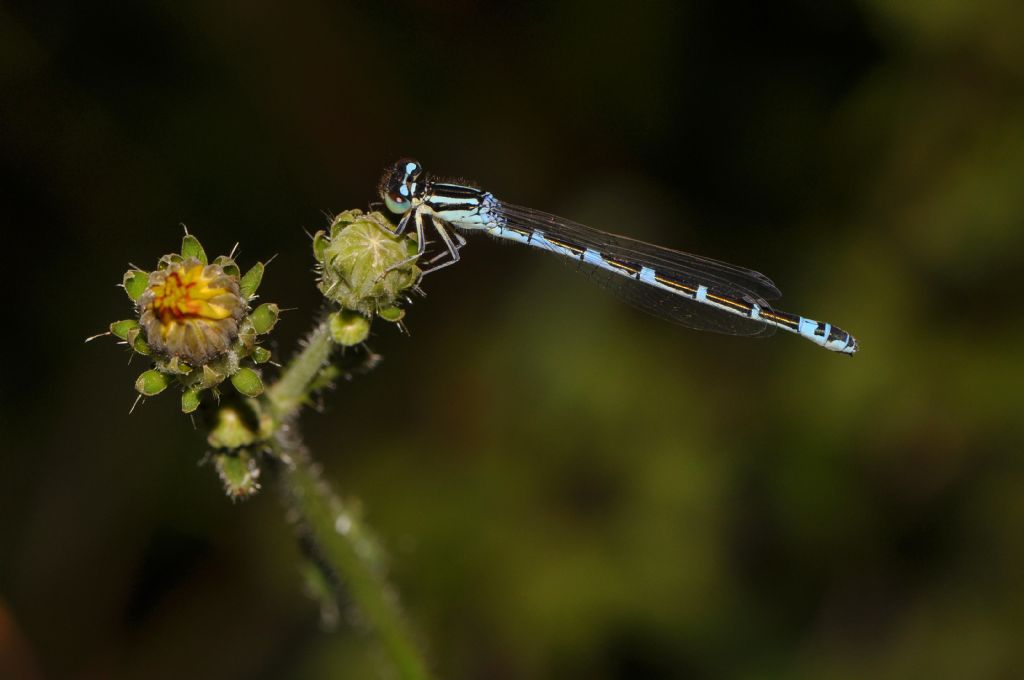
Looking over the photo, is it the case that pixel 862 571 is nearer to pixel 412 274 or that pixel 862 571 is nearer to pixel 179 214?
pixel 412 274

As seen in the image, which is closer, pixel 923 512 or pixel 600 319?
pixel 923 512

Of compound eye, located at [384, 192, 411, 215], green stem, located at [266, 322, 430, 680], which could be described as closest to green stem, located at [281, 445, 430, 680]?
green stem, located at [266, 322, 430, 680]

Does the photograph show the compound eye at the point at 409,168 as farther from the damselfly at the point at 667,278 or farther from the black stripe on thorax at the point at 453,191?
the damselfly at the point at 667,278

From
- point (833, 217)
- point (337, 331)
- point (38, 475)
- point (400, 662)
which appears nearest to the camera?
point (337, 331)

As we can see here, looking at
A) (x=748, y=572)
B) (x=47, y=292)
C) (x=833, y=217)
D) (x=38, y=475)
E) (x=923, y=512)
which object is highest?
(x=833, y=217)

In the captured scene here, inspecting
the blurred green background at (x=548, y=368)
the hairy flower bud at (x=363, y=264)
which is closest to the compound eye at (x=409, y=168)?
the hairy flower bud at (x=363, y=264)

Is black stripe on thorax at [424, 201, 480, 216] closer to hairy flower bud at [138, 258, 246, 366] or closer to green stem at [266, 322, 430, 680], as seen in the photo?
green stem at [266, 322, 430, 680]

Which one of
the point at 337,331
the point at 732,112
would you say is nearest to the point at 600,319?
the point at 732,112
